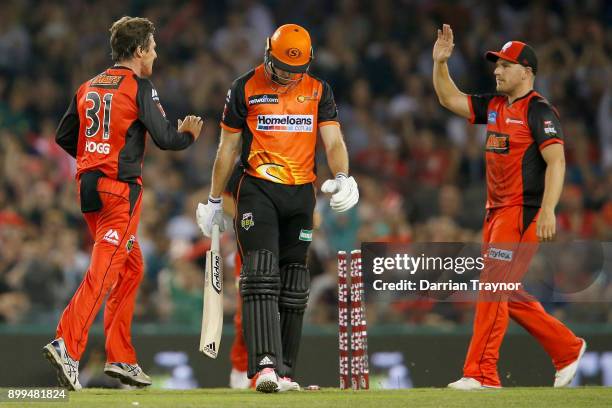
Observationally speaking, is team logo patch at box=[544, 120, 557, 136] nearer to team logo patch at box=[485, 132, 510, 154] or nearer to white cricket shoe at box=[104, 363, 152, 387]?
team logo patch at box=[485, 132, 510, 154]

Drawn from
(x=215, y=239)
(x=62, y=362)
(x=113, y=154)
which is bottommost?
(x=62, y=362)

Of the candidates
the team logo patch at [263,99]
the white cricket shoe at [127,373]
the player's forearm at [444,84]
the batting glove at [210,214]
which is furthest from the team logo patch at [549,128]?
the white cricket shoe at [127,373]

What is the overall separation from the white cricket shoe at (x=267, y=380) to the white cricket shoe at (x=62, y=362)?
1119 mm

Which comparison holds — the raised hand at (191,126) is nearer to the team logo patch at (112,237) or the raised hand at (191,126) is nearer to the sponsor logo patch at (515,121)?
the team logo patch at (112,237)

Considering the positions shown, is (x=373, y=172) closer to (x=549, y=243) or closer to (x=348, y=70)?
(x=348, y=70)

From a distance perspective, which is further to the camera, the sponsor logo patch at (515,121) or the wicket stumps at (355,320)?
the sponsor logo patch at (515,121)

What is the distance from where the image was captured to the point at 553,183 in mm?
8234

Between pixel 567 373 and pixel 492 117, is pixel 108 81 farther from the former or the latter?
pixel 567 373

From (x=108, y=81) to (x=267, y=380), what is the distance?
7.01ft

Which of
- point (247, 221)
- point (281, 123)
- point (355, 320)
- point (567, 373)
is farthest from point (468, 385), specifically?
point (281, 123)

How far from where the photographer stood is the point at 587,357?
11133 mm

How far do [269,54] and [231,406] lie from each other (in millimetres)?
2234

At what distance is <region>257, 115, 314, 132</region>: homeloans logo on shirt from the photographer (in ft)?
25.9

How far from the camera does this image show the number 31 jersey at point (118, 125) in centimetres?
800
